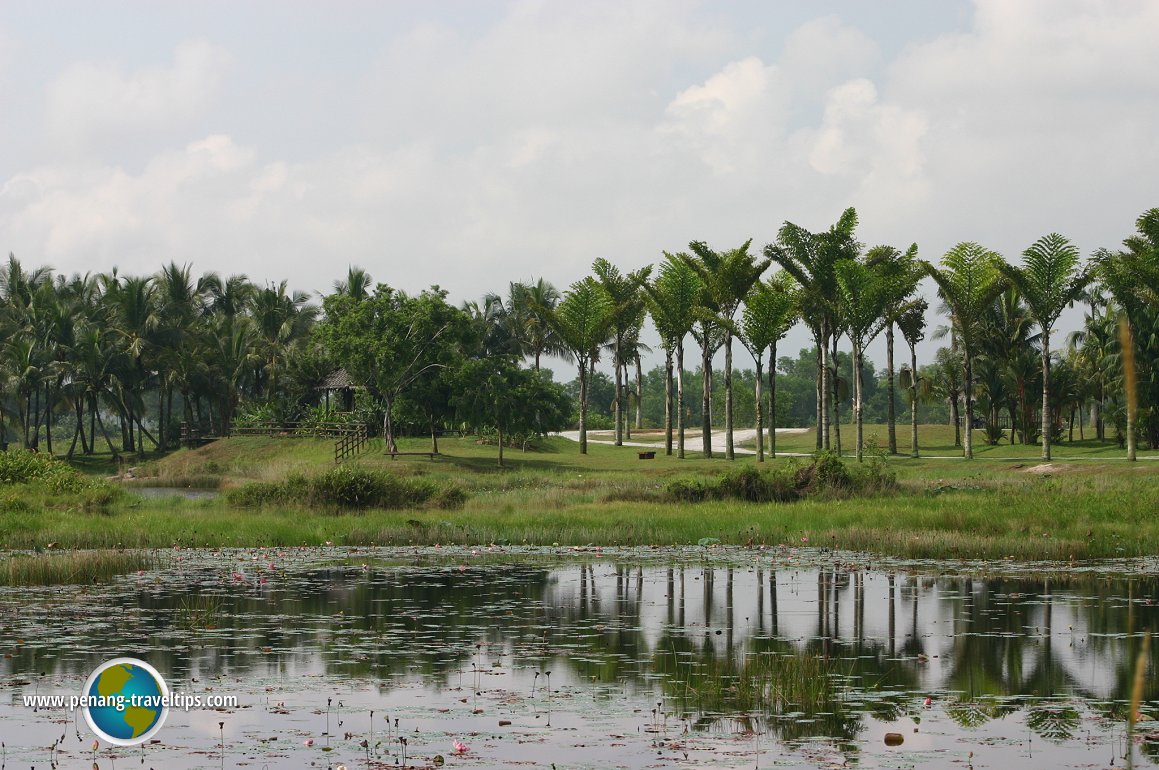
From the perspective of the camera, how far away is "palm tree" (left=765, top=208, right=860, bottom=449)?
220ft

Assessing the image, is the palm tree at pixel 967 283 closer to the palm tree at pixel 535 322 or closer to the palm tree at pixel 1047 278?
the palm tree at pixel 1047 278

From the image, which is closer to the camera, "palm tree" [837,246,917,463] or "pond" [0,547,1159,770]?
"pond" [0,547,1159,770]

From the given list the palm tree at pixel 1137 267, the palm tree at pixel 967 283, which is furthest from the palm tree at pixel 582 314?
the palm tree at pixel 1137 267

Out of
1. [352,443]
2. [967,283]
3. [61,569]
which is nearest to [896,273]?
[967,283]

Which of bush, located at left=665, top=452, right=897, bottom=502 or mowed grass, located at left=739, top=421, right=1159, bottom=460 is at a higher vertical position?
mowed grass, located at left=739, top=421, right=1159, bottom=460

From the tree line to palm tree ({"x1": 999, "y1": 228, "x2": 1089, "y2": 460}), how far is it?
9cm

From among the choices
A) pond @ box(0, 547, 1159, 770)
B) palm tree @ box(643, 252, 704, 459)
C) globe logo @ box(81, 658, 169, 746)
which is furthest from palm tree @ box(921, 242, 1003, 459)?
globe logo @ box(81, 658, 169, 746)

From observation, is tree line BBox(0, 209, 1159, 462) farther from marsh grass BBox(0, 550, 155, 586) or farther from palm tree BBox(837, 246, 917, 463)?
marsh grass BBox(0, 550, 155, 586)

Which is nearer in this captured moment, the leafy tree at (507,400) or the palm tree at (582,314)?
the leafy tree at (507,400)

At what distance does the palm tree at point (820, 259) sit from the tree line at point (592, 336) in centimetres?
11

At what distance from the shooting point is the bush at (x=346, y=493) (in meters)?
39.9

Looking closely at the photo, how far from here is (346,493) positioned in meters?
40.0

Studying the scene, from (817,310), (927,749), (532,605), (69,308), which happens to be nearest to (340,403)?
(69,308)

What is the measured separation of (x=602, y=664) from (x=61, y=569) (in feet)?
41.8
